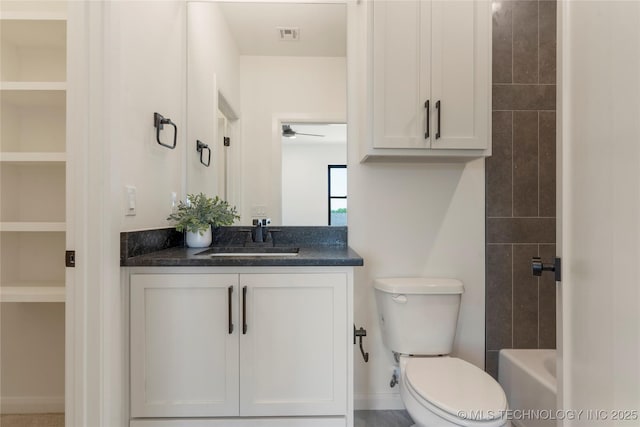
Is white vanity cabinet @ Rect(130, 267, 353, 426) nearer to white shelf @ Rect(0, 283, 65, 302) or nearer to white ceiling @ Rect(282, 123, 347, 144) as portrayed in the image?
white shelf @ Rect(0, 283, 65, 302)

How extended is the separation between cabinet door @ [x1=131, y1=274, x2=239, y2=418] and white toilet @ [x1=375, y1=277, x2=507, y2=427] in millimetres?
707

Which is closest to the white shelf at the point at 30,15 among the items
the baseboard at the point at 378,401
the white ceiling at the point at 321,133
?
the white ceiling at the point at 321,133

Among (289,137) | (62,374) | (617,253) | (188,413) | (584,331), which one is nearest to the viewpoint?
(617,253)

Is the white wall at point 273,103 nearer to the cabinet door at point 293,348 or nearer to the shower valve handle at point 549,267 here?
the cabinet door at point 293,348

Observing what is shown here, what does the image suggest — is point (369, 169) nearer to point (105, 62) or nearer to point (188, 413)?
point (105, 62)

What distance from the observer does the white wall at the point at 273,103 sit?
1.90 meters

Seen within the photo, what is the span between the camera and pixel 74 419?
116 centimetres

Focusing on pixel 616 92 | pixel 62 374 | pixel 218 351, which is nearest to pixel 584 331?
pixel 616 92

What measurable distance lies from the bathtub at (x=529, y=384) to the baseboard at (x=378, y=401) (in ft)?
1.82

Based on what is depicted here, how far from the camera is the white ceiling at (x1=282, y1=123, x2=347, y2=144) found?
74.4 inches

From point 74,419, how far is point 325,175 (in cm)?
147

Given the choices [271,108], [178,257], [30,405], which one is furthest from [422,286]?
[30,405]

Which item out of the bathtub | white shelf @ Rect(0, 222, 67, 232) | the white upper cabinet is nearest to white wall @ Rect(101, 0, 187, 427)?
white shelf @ Rect(0, 222, 67, 232)

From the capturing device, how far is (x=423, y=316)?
161 cm
